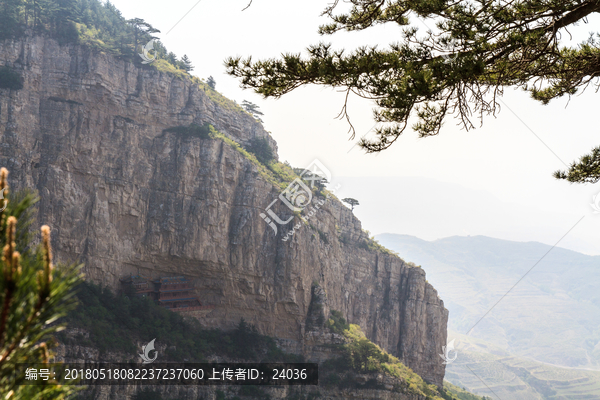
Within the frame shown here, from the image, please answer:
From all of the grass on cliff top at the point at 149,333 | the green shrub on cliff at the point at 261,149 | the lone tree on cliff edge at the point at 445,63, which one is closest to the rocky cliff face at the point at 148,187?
the grass on cliff top at the point at 149,333

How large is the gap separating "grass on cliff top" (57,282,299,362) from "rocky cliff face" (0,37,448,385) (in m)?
1.05

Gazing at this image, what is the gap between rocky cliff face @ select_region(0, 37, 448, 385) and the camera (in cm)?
2502

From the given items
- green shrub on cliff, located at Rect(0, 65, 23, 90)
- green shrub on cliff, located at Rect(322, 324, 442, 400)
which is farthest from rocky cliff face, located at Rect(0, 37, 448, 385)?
green shrub on cliff, located at Rect(322, 324, 442, 400)

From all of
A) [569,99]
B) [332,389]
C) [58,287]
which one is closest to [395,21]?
[569,99]

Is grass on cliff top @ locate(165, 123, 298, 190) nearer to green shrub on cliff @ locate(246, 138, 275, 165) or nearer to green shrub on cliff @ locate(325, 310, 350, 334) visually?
green shrub on cliff @ locate(246, 138, 275, 165)

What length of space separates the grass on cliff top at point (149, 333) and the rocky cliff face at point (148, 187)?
41.3 inches

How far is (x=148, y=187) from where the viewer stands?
92.6 feet

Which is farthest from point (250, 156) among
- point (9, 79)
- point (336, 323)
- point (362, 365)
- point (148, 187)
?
point (362, 365)

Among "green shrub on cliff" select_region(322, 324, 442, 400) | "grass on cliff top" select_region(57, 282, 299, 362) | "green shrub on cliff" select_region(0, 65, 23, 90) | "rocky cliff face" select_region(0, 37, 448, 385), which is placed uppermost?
"green shrub on cliff" select_region(0, 65, 23, 90)

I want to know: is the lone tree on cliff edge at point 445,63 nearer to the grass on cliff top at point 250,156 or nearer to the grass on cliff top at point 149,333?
the grass on cliff top at point 149,333

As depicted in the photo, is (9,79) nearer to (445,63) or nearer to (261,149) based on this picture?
(261,149)

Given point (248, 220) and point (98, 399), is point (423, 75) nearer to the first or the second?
point (98, 399)

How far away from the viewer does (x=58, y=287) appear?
8.27 ft

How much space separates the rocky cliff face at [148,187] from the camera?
25.0 meters
